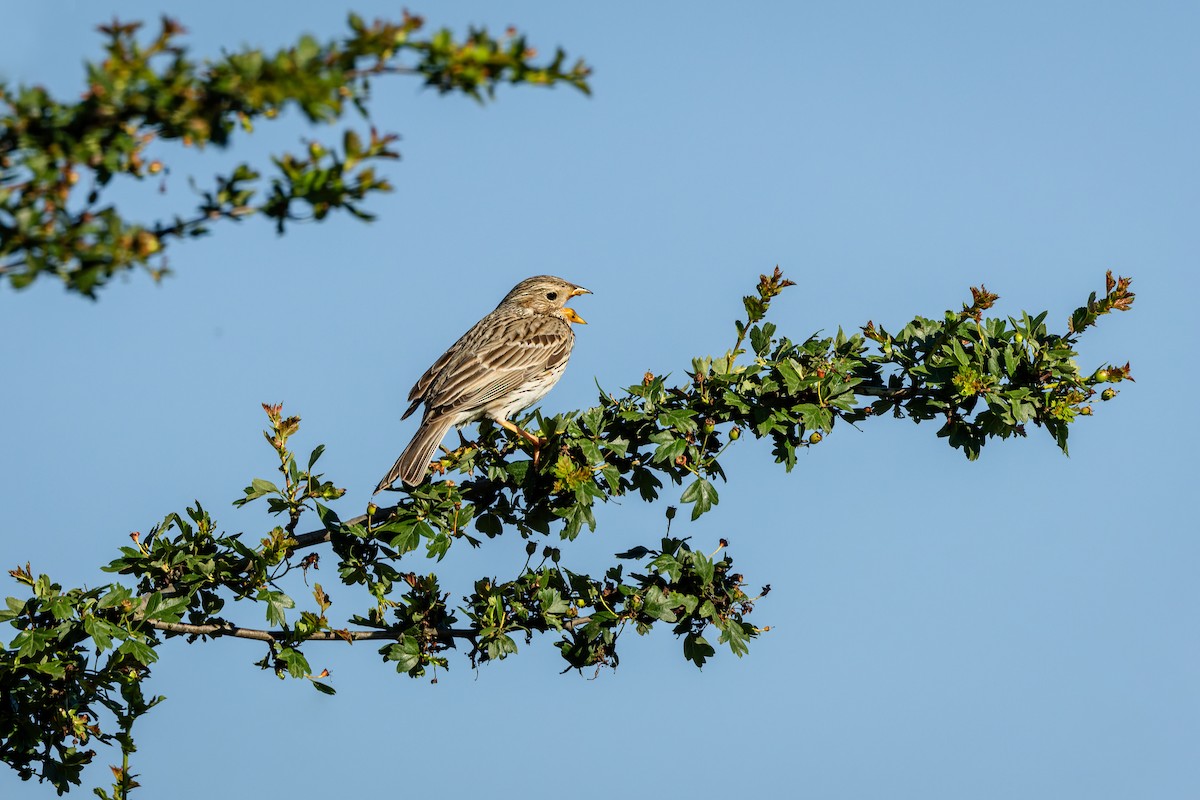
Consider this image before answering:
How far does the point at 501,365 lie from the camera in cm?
1116

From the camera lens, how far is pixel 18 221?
4.42 meters

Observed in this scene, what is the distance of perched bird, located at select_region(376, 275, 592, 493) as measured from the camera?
10.3m

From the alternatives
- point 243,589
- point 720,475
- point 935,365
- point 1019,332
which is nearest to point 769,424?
point 720,475

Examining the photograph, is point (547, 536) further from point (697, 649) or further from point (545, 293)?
point (545, 293)

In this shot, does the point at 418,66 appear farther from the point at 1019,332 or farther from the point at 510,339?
the point at 510,339

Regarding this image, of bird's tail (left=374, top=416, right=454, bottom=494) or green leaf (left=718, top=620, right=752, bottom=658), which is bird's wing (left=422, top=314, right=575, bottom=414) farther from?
green leaf (left=718, top=620, right=752, bottom=658)

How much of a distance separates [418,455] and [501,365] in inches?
91.5

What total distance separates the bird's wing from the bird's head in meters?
0.42

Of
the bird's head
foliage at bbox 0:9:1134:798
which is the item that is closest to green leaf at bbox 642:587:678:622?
foliage at bbox 0:9:1134:798

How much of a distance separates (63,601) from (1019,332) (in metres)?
5.51

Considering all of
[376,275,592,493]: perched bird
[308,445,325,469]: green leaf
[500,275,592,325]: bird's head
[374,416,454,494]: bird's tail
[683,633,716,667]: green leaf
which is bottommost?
[683,633,716,667]: green leaf

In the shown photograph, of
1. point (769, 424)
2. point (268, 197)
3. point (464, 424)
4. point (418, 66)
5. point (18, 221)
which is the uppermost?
point (464, 424)

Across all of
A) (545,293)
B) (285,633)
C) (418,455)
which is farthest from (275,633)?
(545,293)

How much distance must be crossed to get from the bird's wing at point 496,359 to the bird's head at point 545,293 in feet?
1.38
